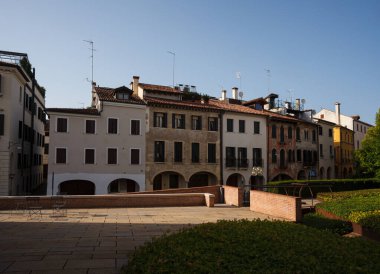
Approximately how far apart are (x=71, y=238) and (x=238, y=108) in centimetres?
3098

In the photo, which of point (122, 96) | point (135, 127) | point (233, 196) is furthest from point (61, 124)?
point (233, 196)

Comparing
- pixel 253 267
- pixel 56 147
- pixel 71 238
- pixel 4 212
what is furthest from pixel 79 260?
pixel 56 147

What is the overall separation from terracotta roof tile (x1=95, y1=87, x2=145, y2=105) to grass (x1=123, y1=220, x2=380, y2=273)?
25.3 metres

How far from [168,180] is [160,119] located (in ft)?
20.9

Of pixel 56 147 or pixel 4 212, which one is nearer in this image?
pixel 4 212

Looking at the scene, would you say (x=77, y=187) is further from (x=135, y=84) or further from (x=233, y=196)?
(x=233, y=196)

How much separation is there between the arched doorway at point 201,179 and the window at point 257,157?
5575 millimetres

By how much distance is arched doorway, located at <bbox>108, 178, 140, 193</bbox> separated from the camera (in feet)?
108

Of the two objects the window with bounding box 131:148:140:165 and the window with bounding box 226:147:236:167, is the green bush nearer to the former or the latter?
the window with bounding box 131:148:140:165

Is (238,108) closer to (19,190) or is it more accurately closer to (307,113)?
(307,113)

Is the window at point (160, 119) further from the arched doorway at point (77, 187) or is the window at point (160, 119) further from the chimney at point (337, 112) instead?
the chimney at point (337, 112)

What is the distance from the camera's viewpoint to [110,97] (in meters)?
32.7

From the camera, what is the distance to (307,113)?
4875 centimetres

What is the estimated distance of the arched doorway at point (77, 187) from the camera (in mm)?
31688
